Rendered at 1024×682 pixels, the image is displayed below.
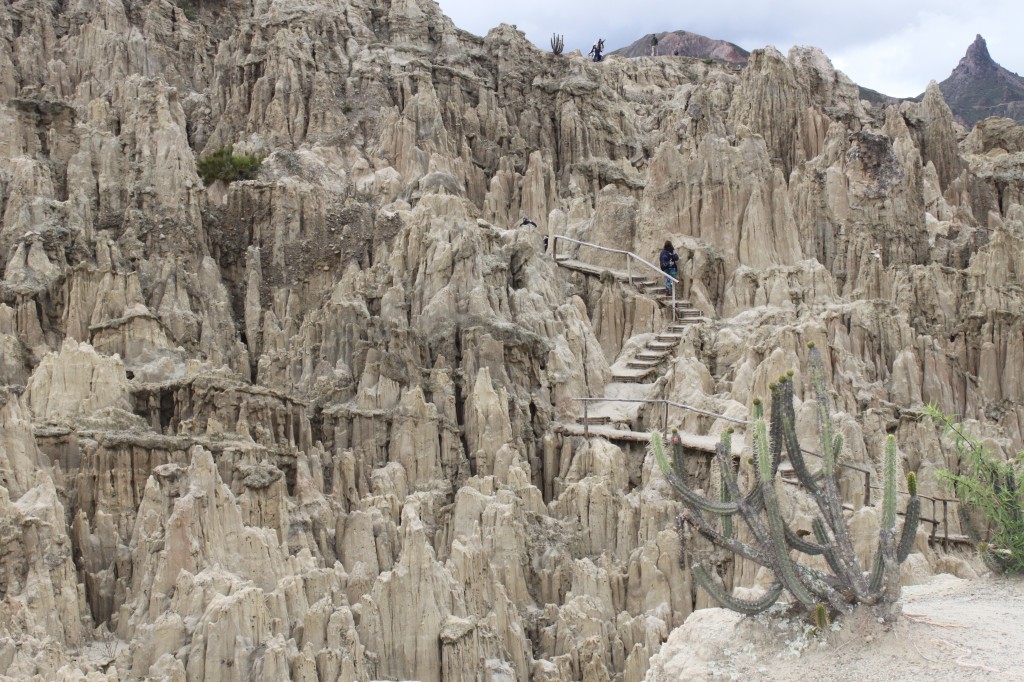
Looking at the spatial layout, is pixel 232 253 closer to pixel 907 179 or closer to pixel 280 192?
pixel 280 192

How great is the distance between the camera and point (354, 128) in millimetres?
37188

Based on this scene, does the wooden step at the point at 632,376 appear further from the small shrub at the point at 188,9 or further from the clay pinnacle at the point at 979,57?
the clay pinnacle at the point at 979,57

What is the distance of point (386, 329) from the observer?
1009 inches

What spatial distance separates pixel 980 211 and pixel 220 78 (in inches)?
1123

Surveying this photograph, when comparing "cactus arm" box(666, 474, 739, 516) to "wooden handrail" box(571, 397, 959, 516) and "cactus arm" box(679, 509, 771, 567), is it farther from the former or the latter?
"wooden handrail" box(571, 397, 959, 516)

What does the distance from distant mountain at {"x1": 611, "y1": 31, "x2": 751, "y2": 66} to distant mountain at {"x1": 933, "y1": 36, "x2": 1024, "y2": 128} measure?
14.6m

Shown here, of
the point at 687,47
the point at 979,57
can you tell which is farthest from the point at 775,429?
the point at 979,57

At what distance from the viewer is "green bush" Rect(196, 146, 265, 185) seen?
32906mm

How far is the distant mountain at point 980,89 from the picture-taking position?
75.2 metres

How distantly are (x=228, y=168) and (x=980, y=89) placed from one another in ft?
204

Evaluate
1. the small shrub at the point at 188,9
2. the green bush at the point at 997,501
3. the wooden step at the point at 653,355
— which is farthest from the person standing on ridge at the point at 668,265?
the small shrub at the point at 188,9

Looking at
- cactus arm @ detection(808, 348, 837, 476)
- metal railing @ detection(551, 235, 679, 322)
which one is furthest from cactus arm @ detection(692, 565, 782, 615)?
metal railing @ detection(551, 235, 679, 322)

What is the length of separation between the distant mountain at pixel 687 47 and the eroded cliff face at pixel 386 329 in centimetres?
3594

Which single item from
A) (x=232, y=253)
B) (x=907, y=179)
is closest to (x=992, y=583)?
(x=232, y=253)
